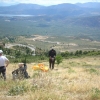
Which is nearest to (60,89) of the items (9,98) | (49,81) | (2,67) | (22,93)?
(49,81)

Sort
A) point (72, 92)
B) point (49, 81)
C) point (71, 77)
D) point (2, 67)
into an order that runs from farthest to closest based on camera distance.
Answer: point (71, 77)
point (2, 67)
point (49, 81)
point (72, 92)

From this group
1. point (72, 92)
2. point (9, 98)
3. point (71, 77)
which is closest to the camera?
point (9, 98)

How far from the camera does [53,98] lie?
17.2 ft

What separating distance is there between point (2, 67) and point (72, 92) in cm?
415

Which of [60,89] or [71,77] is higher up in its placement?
[60,89]

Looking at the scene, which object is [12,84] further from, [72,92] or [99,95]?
[99,95]

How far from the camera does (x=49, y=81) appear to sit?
7066 mm

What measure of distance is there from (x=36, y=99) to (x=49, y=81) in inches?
77.3

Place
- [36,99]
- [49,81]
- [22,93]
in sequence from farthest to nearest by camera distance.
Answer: [49,81], [22,93], [36,99]

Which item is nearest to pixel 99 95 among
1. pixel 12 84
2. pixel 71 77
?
pixel 12 84

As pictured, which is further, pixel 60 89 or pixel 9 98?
pixel 60 89

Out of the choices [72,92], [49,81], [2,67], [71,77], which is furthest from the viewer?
[71,77]

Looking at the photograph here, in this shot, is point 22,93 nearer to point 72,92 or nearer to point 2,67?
point 72,92

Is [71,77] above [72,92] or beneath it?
beneath
